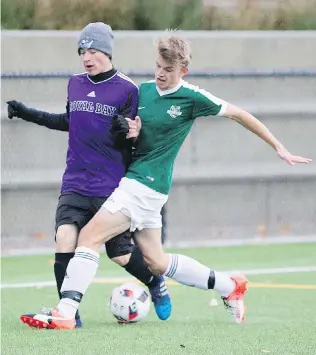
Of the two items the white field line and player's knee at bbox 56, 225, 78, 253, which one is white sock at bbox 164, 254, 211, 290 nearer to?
player's knee at bbox 56, 225, 78, 253

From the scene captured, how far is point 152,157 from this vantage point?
24.7 feet

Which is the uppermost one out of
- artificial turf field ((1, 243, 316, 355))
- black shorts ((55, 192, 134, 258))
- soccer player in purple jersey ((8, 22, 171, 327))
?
soccer player in purple jersey ((8, 22, 171, 327))

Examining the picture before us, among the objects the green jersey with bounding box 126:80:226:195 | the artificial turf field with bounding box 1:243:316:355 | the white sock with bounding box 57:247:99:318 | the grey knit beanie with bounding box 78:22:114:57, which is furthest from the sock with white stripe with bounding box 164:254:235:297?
the grey knit beanie with bounding box 78:22:114:57

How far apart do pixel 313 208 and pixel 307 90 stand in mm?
1322

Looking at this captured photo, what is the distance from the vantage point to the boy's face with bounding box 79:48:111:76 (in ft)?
24.7

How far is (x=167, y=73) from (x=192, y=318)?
69.8 inches

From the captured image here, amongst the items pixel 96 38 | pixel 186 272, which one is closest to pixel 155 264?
pixel 186 272

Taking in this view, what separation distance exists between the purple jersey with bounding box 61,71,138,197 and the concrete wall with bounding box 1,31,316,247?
4.33 metres

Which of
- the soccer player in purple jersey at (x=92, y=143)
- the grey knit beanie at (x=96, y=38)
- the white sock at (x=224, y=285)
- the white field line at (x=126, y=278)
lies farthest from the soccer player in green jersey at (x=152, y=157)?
the white field line at (x=126, y=278)

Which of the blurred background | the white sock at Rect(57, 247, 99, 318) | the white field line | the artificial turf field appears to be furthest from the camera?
the blurred background

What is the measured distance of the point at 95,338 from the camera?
6789 millimetres

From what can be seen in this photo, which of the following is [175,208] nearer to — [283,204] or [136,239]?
[283,204]

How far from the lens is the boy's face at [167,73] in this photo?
24.2 feet

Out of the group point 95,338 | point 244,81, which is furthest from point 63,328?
point 244,81
